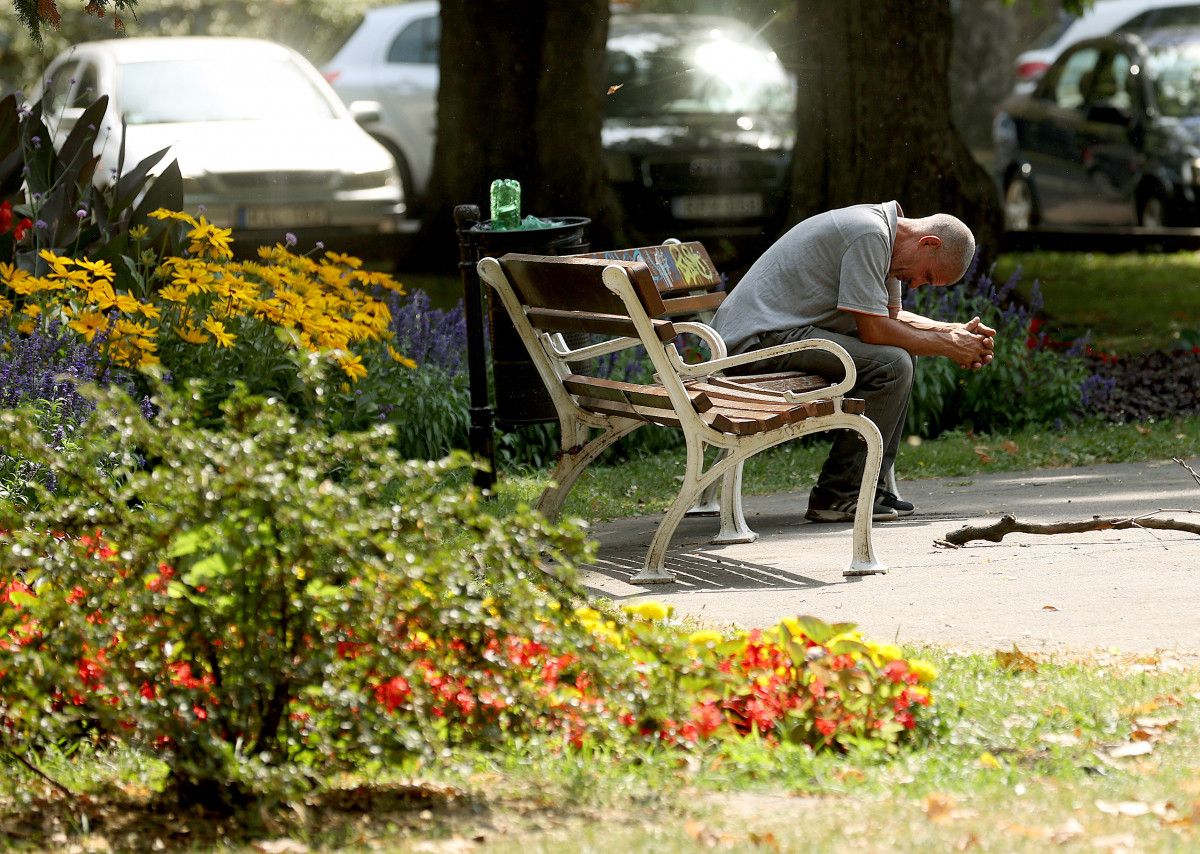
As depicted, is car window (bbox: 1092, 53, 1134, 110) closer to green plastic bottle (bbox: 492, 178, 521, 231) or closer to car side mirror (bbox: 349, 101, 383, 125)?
car side mirror (bbox: 349, 101, 383, 125)

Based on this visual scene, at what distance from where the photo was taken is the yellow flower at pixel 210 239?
19.9ft

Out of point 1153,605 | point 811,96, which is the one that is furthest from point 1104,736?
point 811,96

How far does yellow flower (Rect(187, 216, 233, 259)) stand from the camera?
19.9 ft

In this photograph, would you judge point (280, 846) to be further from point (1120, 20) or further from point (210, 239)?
point (1120, 20)

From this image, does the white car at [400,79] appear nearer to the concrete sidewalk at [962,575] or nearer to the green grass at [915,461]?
the green grass at [915,461]

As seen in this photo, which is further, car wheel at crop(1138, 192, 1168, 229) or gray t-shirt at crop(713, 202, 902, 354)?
car wheel at crop(1138, 192, 1168, 229)

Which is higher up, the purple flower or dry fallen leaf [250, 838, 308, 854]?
the purple flower

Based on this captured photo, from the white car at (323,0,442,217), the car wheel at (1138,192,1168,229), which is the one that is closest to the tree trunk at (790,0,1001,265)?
the white car at (323,0,442,217)

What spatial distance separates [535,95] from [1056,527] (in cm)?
725

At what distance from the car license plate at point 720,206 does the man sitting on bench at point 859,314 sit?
21.8ft

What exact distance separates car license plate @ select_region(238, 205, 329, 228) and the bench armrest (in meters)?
7.27

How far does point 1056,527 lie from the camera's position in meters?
4.92

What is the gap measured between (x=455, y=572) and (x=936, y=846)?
1.04 meters

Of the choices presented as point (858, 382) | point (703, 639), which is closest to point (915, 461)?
point (858, 382)
